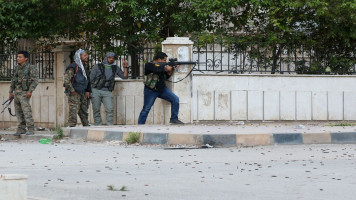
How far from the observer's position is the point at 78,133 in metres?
14.7

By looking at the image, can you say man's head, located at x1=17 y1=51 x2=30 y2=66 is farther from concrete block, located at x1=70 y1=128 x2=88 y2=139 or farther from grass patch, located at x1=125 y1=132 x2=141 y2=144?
grass patch, located at x1=125 y1=132 x2=141 y2=144

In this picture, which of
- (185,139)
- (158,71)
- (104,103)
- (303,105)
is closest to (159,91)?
(158,71)

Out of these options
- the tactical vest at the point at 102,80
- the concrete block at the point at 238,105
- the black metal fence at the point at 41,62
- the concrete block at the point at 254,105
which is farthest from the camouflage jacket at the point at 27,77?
the black metal fence at the point at 41,62

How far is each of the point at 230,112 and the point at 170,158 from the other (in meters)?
7.48

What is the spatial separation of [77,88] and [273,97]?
13.9 feet

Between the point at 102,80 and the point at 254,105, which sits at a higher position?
the point at 102,80

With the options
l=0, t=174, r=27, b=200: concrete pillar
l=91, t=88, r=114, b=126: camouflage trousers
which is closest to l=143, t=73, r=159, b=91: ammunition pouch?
l=91, t=88, r=114, b=126: camouflage trousers

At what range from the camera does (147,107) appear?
16.8 metres

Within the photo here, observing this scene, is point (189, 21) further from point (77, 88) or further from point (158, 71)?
Answer: point (77, 88)

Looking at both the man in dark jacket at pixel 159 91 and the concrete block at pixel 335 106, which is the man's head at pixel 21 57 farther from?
the concrete block at pixel 335 106

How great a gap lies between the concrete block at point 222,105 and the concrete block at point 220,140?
4916 millimetres

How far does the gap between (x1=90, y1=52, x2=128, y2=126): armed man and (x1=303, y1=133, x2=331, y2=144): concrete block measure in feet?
19.3

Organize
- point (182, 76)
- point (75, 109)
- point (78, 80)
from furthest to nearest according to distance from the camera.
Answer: point (182, 76)
point (78, 80)
point (75, 109)

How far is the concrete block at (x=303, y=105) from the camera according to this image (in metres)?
18.6
